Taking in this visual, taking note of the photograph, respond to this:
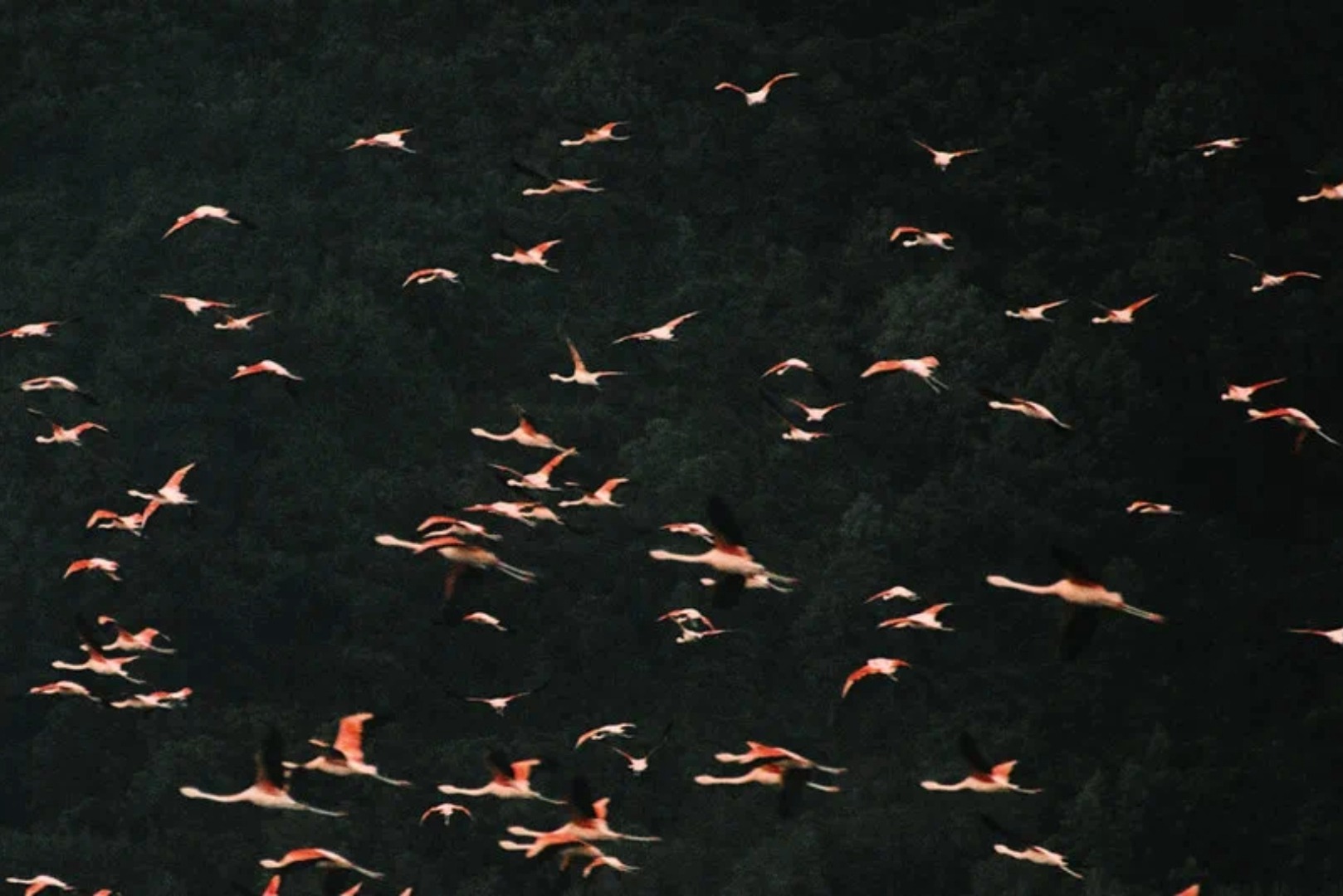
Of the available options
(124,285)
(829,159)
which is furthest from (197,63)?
(829,159)

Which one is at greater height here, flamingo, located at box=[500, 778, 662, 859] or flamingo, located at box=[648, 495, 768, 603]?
flamingo, located at box=[648, 495, 768, 603]

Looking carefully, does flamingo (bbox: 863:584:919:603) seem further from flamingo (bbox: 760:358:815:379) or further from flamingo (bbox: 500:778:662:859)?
flamingo (bbox: 500:778:662:859)

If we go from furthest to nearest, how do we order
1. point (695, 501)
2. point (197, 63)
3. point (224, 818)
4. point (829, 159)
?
point (197, 63) → point (829, 159) → point (695, 501) → point (224, 818)

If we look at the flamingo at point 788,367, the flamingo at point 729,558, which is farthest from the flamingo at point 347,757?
the flamingo at point 788,367

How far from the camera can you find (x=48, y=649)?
6669cm

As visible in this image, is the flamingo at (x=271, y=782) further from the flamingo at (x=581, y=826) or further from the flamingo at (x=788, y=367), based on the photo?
the flamingo at (x=788, y=367)

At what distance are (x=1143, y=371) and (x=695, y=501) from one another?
943cm

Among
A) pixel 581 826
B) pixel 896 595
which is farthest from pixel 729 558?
pixel 896 595

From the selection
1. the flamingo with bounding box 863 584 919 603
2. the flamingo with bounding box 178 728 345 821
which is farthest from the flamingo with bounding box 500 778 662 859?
the flamingo with bounding box 863 584 919 603

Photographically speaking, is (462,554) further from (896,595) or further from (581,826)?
(896,595)

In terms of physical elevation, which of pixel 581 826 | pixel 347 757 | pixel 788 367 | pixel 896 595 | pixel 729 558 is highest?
pixel 729 558

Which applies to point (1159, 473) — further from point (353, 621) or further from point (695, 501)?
point (353, 621)

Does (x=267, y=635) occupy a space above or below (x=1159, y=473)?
below

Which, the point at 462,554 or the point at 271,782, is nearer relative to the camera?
the point at 271,782
